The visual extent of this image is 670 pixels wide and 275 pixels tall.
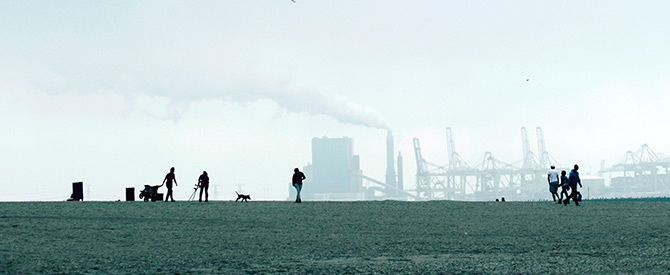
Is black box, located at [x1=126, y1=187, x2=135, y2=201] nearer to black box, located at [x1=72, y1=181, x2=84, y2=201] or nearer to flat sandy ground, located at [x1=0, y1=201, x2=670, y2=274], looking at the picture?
black box, located at [x1=72, y1=181, x2=84, y2=201]

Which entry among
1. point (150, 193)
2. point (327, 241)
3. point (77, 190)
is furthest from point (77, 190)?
point (327, 241)

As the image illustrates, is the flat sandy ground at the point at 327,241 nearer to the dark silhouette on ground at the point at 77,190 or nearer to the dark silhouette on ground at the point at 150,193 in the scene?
the dark silhouette on ground at the point at 150,193

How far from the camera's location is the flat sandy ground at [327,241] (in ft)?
39.3

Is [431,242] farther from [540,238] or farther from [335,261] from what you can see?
[335,261]

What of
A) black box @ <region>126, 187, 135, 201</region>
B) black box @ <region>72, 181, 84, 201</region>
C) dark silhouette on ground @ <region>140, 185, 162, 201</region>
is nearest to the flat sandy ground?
dark silhouette on ground @ <region>140, 185, 162, 201</region>

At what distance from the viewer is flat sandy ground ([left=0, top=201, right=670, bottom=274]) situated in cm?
1198

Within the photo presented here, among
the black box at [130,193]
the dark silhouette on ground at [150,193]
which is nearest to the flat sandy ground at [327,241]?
the dark silhouette on ground at [150,193]

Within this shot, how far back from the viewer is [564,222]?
20938 millimetres

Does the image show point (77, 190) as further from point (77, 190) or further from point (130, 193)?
point (130, 193)

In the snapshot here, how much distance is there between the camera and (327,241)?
1585 cm

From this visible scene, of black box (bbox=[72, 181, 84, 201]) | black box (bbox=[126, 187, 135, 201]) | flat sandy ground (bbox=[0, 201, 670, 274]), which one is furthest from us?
black box (bbox=[72, 181, 84, 201])

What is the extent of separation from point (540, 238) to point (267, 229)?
20.7 ft

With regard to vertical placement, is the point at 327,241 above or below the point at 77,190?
below

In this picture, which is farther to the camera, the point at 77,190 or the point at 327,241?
the point at 77,190
